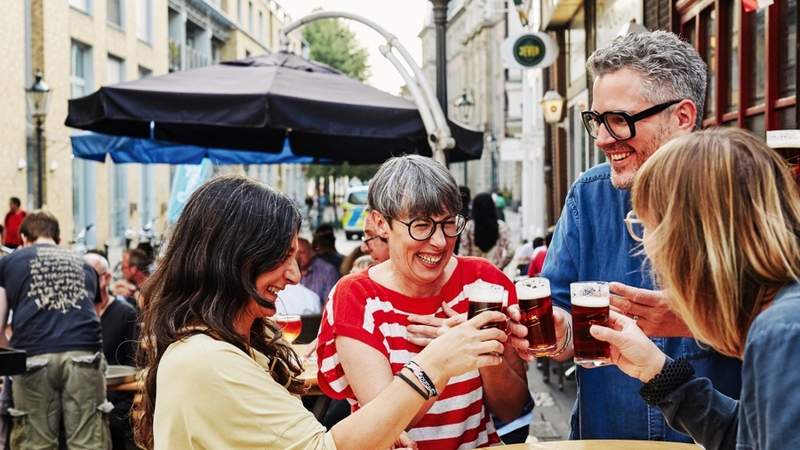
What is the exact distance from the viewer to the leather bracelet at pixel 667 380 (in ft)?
6.53

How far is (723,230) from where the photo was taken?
155cm

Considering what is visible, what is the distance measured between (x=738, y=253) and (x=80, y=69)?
25.1 metres

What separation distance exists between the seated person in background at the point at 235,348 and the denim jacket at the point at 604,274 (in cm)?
65

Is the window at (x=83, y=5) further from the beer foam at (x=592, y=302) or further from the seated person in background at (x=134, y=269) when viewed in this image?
the beer foam at (x=592, y=302)

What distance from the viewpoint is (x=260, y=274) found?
2.21m

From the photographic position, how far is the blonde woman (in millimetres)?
1417

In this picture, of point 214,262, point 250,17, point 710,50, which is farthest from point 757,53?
point 250,17

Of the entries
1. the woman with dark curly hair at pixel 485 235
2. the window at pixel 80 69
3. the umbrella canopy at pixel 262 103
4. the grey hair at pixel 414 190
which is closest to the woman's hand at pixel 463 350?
the grey hair at pixel 414 190

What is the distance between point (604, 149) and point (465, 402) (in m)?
0.84

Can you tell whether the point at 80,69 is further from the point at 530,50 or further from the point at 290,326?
the point at 290,326

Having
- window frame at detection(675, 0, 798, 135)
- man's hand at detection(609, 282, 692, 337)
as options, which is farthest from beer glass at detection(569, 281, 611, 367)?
window frame at detection(675, 0, 798, 135)

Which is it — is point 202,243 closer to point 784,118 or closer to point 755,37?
point 784,118

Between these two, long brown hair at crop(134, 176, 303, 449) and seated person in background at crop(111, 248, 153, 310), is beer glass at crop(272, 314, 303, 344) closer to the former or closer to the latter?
long brown hair at crop(134, 176, 303, 449)

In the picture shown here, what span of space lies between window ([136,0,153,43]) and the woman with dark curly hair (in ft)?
73.1
